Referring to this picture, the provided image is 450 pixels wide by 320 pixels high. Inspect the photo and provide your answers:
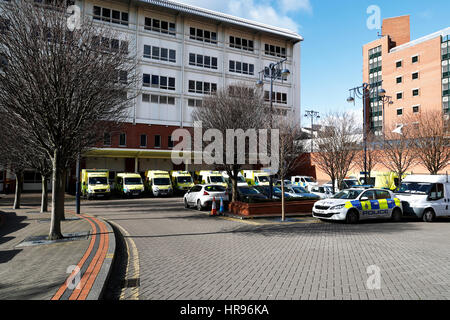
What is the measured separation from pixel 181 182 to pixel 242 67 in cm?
1972

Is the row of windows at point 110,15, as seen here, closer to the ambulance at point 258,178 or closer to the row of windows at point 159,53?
the row of windows at point 159,53

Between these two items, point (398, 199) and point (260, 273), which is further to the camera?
point (398, 199)

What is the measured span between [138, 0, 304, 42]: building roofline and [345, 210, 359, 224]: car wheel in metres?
34.0

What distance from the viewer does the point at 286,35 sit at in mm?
46375

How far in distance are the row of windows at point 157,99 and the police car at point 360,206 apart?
2867 cm

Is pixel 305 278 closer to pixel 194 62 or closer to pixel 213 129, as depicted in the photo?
pixel 213 129

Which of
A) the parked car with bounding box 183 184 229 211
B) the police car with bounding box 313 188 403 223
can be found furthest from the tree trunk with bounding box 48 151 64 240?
the police car with bounding box 313 188 403 223

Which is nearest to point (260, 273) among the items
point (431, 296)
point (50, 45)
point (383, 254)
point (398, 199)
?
point (431, 296)

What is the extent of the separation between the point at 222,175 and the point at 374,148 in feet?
45.1

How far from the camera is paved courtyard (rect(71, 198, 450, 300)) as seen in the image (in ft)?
17.4

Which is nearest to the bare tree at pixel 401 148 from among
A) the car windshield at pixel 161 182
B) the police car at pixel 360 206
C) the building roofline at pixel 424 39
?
the police car at pixel 360 206

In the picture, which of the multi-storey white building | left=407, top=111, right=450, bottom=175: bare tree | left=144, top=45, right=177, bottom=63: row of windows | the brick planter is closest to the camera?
the brick planter

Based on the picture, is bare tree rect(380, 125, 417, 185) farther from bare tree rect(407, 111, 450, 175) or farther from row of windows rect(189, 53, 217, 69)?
row of windows rect(189, 53, 217, 69)

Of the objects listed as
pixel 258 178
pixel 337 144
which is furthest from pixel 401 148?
pixel 258 178
